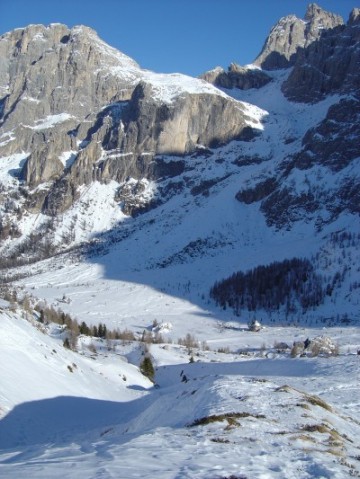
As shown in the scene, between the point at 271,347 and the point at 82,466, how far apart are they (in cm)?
13160

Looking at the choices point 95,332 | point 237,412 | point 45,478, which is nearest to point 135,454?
point 45,478

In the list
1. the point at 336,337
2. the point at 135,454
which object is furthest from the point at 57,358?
the point at 336,337

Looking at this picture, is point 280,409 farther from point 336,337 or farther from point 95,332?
point 336,337

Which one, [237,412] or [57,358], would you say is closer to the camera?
[237,412]

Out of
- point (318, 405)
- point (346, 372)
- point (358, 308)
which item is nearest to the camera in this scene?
point (318, 405)

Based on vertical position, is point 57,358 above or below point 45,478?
below

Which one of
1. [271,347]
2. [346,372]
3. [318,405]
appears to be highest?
[318,405]

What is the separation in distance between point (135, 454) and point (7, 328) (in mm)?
29732

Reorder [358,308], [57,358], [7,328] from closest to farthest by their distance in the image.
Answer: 1. [7,328]
2. [57,358]
3. [358,308]

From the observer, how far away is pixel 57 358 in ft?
161

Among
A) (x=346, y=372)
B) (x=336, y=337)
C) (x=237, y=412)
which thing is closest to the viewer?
(x=237, y=412)

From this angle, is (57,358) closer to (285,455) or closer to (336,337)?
(285,455)

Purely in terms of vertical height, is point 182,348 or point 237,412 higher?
point 237,412

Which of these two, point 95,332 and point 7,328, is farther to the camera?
point 95,332
